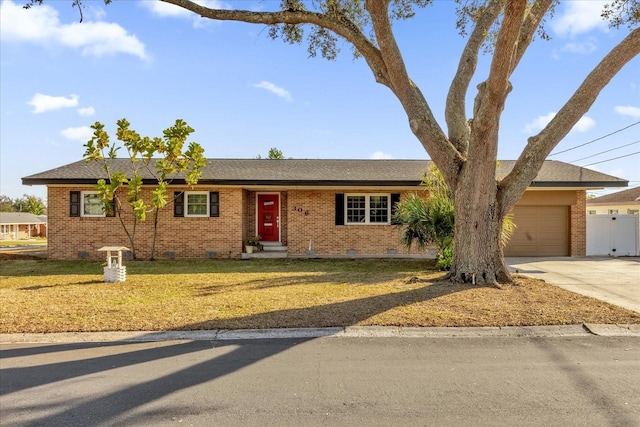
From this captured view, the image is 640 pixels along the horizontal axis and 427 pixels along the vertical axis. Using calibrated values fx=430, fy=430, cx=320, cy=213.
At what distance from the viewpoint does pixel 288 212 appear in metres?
16.8

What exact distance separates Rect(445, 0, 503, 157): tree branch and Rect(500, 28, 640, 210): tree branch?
134 centimetres

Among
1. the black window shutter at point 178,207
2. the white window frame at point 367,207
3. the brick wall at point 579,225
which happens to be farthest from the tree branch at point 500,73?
the black window shutter at point 178,207

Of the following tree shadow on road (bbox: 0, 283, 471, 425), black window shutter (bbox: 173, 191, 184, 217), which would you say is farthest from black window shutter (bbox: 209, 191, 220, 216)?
tree shadow on road (bbox: 0, 283, 471, 425)

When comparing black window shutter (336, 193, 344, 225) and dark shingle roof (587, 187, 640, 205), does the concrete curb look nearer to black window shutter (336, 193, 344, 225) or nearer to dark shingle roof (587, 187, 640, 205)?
black window shutter (336, 193, 344, 225)

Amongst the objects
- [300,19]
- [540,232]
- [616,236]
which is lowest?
[616,236]

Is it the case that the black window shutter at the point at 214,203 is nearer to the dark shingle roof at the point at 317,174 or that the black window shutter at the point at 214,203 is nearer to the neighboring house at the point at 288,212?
the neighboring house at the point at 288,212

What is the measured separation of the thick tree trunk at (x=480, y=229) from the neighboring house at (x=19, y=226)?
53791mm

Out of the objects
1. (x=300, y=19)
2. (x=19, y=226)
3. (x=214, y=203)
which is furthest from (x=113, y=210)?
(x=19, y=226)

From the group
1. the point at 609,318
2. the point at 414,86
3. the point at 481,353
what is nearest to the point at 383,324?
the point at 481,353

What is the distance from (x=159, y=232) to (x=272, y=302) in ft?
32.1

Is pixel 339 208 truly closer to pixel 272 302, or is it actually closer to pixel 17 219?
pixel 272 302

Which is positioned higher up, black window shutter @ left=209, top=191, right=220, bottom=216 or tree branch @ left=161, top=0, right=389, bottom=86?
tree branch @ left=161, top=0, right=389, bottom=86

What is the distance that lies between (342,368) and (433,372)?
986 millimetres

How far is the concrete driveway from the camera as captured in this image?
892 centimetres
